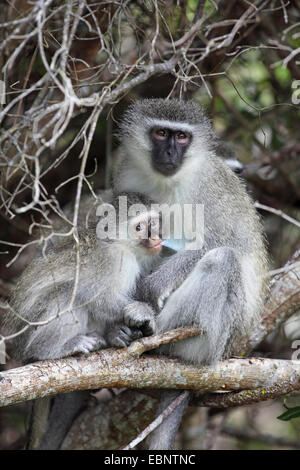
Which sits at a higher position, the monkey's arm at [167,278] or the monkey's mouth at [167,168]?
the monkey's mouth at [167,168]

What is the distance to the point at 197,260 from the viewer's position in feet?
15.1

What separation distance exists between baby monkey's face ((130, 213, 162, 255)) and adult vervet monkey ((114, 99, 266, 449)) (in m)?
0.22

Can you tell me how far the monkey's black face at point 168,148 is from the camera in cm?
470

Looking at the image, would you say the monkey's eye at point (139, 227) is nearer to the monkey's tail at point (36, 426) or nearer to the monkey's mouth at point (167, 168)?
the monkey's mouth at point (167, 168)

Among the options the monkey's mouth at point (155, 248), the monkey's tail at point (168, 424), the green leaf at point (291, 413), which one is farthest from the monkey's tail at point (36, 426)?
the green leaf at point (291, 413)

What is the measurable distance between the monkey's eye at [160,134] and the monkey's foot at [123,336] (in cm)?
147

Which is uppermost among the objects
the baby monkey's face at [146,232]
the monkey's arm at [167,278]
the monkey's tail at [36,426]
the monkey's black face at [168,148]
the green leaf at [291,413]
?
the monkey's black face at [168,148]

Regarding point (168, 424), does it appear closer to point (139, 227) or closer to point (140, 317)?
point (140, 317)

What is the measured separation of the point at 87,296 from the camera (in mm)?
4293

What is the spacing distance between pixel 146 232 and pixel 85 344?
911mm

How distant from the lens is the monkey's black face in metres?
4.70
